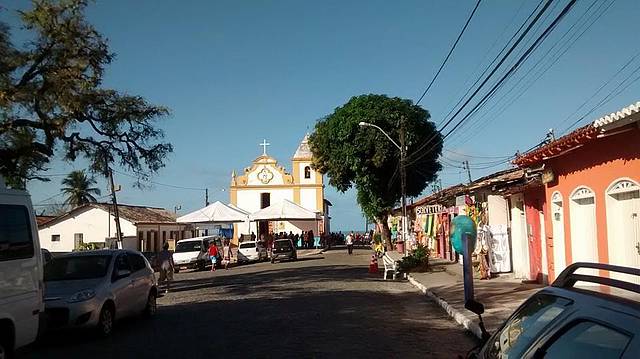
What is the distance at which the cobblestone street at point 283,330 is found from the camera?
9.82 metres

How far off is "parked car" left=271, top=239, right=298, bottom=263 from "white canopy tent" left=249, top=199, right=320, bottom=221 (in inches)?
216

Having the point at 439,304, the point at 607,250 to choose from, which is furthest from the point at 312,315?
the point at 607,250

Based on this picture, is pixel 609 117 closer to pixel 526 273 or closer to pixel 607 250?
pixel 607 250

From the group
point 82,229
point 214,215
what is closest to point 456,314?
point 214,215

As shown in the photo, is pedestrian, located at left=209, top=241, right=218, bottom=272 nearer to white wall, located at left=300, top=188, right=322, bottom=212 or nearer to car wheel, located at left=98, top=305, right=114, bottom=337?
car wheel, located at left=98, top=305, right=114, bottom=337

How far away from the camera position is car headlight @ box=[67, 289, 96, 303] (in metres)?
11.0

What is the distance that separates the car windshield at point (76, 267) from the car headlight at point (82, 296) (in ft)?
2.61

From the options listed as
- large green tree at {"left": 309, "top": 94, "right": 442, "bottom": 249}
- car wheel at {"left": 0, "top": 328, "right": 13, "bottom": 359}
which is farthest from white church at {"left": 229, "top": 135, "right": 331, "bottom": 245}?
car wheel at {"left": 0, "top": 328, "right": 13, "bottom": 359}

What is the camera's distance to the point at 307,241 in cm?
6450

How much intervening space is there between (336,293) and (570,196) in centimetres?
726

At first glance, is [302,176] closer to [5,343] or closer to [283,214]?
[283,214]

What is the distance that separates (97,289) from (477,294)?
888 cm

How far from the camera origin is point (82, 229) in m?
56.0

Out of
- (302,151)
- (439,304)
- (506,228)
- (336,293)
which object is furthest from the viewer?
(302,151)
